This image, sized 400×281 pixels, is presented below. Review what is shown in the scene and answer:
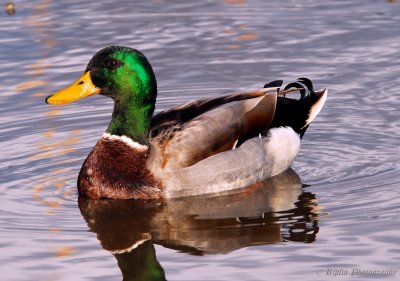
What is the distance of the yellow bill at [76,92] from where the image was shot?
971 centimetres

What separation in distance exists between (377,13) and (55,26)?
381 cm

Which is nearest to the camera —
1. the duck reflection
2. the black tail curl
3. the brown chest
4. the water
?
the water

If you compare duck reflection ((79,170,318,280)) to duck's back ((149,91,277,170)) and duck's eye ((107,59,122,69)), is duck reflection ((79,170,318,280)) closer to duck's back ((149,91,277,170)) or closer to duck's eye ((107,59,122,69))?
duck's back ((149,91,277,170))

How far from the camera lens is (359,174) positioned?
385 inches

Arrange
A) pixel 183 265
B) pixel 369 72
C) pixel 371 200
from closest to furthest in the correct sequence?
pixel 183 265 → pixel 371 200 → pixel 369 72

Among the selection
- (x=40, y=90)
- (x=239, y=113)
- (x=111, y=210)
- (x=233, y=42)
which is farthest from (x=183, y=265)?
(x=233, y=42)

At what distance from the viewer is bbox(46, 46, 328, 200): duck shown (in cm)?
960

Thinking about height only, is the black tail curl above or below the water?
above

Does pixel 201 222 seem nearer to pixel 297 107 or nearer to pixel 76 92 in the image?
pixel 76 92

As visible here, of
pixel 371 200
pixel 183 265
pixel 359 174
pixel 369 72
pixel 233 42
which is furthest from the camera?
pixel 233 42

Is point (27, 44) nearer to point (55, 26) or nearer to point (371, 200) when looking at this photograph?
point (55, 26)

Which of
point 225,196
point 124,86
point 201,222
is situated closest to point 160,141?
point 124,86

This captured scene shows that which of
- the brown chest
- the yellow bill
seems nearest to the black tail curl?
the brown chest

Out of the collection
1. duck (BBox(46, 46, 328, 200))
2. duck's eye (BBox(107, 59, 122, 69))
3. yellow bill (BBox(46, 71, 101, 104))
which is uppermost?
duck's eye (BBox(107, 59, 122, 69))
